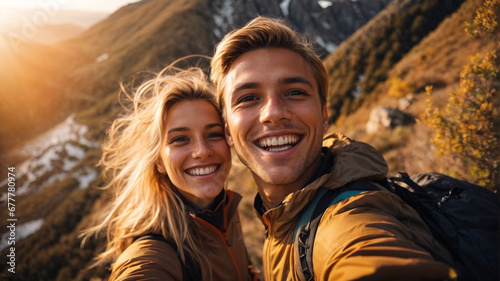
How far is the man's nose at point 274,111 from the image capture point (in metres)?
1.80

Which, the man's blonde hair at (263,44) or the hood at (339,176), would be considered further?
the man's blonde hair at (263,44)

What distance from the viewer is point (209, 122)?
97.9 inches

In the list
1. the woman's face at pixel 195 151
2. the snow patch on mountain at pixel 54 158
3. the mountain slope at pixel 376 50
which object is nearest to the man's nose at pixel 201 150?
the woman's face at pixel 195 151

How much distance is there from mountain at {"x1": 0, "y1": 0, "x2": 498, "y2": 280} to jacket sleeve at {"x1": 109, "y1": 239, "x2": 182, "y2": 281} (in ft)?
7.06

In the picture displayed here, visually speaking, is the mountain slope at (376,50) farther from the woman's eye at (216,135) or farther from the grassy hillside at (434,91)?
the woman's eye at (216,135)

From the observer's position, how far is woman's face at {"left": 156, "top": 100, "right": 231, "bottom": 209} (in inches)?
93.5

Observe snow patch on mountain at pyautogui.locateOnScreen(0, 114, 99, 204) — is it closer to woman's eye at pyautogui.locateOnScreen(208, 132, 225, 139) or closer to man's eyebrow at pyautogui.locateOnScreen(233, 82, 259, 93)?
woman's eye at pyautogui.locateOnScreen(208, 132, 225, 139)

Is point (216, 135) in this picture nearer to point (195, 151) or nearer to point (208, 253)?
point (195, 151)

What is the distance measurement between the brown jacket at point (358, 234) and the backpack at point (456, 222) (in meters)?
0.06

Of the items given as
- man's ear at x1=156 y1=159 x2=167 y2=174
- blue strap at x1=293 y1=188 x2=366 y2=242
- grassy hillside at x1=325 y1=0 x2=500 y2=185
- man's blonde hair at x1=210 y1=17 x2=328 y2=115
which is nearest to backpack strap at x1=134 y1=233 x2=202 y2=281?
man's ear at x1=156 y1=159 x2=167 y2=174

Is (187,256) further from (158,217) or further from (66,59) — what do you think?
(66,59)

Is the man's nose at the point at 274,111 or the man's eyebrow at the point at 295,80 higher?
the man's eyebrow at the point at 295,80

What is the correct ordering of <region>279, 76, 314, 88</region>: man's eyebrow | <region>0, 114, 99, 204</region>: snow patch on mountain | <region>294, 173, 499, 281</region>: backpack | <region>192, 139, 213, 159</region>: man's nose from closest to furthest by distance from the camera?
<region>294, 173, 499, 281</region>: backpack, <region>279, 76, 314, 88</region>: man's eyebrow, <region>192, 139, 213, 159</region>: man's nose, <region>0, 114, 99, 204</region>: snow patch on mountain

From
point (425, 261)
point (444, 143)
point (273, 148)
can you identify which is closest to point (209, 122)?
point (273, 148)
